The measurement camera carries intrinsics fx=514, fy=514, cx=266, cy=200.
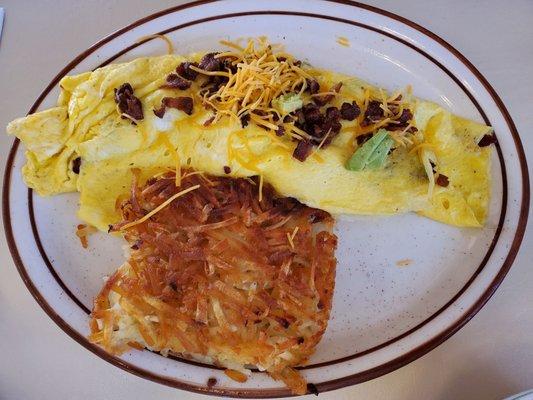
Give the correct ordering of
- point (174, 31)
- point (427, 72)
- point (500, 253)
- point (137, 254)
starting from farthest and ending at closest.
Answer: point (174, 31) < point (427, 72) < point (137, 254) < point (500, 253)

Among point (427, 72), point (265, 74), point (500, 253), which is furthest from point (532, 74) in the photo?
point (265, 74)

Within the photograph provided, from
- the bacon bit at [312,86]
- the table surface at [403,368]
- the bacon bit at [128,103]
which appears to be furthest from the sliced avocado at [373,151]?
the bacon bit at [128,103]

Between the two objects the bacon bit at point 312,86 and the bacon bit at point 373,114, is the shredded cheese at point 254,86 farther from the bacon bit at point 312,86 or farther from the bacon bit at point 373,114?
the bacon bit at point 373,114

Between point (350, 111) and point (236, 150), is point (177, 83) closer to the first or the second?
point (236, 150)

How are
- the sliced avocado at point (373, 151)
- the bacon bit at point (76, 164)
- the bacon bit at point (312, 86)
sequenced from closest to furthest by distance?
the sliced avocado at point (373, 151) < the bacon bit at point (312, 86) < the bacon bit at point (76, 164)

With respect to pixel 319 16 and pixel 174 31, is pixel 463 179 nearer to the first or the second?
pixel 319 16

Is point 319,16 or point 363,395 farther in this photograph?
point 319,16

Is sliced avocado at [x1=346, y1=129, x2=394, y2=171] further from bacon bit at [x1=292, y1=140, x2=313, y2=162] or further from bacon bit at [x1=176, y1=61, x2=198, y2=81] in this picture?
bacon bit at [x1=176, y1=61, x2=198, y2=81]

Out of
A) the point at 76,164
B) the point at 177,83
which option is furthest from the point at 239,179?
the point at 76,164
